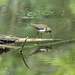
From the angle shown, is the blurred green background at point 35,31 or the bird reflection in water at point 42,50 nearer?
the blurred green background at point 35,31

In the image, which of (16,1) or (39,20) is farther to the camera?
(16,1)

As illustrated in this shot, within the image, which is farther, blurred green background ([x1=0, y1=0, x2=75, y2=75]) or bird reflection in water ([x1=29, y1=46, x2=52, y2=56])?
bird reflection in water ([x1=29, y1=46, x2=52, y2=56])

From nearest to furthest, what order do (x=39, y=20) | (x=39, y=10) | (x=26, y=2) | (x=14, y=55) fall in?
(x=14, y=55), (x=39, y=20), (x=39, y=10), (x=26, y=2)

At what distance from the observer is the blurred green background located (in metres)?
5.19

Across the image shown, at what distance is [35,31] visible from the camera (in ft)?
25.2

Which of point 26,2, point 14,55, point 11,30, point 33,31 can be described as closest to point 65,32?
point 33,31

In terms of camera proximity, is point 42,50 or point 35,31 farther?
point 35,31

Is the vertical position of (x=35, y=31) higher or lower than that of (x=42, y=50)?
lower

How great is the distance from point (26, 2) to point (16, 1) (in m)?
0.40

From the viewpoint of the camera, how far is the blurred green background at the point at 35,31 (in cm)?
519

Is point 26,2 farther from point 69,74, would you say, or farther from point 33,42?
point 69,74

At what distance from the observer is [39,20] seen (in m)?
9.05

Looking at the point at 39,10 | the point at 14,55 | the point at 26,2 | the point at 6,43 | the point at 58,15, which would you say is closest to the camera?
the point at 14,55

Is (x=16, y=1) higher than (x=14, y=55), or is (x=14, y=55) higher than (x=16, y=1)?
(x=14, y=55)
